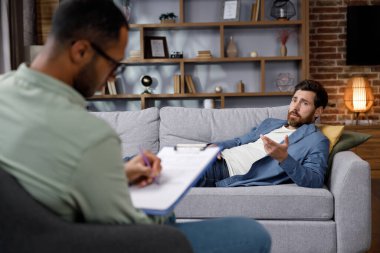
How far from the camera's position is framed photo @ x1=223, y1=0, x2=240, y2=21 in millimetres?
5430

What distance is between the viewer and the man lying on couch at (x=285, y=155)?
2592mm

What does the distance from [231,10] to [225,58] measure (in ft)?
1.79

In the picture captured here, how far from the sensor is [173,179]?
127 centimetres

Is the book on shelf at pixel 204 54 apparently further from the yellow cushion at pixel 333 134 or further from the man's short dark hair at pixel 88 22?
the man's short dark hair at pixel 88 22

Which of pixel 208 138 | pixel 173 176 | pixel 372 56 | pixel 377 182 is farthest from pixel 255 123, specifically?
pixel 372 56

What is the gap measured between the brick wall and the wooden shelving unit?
293 millimetres

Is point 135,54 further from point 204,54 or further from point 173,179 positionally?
point 173,179

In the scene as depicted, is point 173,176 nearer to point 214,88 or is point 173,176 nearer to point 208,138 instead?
point 208,138

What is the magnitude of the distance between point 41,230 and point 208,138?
2271mm

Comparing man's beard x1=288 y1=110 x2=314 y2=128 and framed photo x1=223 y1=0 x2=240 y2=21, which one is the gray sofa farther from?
framed photo x1=223 y1=0 x2=240 y2=21

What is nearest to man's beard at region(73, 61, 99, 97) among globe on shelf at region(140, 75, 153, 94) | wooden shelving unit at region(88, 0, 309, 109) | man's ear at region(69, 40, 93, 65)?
man's ear at region(69, 40, 93, 65)

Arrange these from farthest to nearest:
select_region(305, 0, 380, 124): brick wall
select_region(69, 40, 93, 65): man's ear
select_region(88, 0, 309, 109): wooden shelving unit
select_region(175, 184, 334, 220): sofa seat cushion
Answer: select_region(305, 0, 380, 124): brick wall < select_region(88, 0, 309, 109): wooden shelving unit < select_region(175, 184, 334, 220): sofa seat cushion < select_region(69, 40, 93, 65): man's ear

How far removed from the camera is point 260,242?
1.25m

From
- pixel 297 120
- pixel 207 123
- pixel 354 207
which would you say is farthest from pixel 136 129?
pixel 354 207
